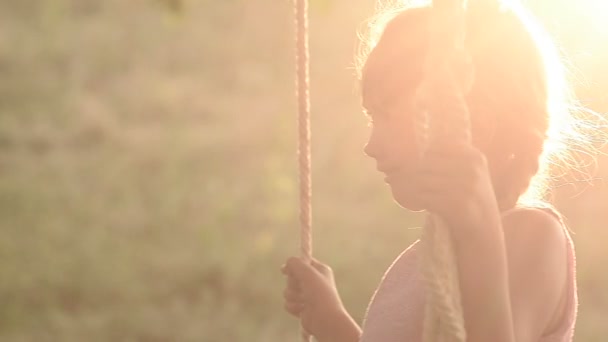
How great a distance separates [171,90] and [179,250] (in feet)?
3.49

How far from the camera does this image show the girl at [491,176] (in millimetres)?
647

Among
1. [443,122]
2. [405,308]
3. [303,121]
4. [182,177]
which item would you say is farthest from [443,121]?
[182,177]

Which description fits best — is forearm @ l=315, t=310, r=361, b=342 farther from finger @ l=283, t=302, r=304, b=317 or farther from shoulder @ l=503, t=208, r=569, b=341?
shoulder @ l=503, t=208, r=569, b=341

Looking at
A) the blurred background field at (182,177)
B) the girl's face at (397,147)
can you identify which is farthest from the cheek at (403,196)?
the blurred background field at (182,177)

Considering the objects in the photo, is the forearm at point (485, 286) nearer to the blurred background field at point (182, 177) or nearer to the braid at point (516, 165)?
the braid at point (516, 165)

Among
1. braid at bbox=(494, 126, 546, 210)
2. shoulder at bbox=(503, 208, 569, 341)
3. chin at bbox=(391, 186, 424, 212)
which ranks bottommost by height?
shoulder at bbox=(503, 208, 569, 341)

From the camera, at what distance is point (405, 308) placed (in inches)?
32.6

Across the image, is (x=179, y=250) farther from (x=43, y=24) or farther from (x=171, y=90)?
(x=43, y=24)

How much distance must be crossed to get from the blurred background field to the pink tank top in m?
2.38

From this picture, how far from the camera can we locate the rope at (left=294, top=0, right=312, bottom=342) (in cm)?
98

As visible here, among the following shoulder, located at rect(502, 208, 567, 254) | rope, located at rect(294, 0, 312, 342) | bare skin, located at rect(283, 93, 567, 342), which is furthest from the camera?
rope, located at rect(294, 0, 312, 342)

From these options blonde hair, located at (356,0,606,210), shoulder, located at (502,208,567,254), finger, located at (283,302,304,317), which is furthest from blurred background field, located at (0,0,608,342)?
shoulder, located at (502,208,567,254)

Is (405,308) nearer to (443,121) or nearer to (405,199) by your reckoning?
(405,199)

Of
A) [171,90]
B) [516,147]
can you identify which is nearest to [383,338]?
[516,147]
